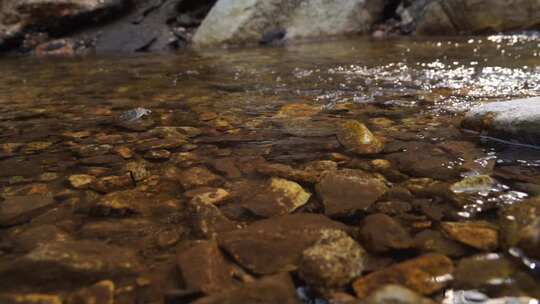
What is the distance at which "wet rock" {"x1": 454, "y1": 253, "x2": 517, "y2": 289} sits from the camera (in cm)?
107

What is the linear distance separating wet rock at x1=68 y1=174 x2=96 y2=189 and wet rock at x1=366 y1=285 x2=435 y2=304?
4.24 feet

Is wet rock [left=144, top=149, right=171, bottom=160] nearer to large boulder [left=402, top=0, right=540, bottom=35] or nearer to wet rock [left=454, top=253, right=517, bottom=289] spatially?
wet rock [left=454, top=253, right=517, bottom=289]

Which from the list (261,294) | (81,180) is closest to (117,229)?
(81,180)

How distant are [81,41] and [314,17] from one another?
569 cm

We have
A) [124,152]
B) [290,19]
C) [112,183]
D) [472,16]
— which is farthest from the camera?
[290,19]

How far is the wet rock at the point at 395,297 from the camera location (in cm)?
93

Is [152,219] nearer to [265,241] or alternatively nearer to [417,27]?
[265,241]

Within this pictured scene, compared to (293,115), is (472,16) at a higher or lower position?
higher

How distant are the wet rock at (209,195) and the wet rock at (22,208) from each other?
0.53 m

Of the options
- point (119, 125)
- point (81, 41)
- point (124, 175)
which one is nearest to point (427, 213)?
point (124, 175)

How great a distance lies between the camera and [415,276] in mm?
1098

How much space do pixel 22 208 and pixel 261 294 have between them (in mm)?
1047

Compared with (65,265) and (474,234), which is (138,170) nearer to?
(65,265)

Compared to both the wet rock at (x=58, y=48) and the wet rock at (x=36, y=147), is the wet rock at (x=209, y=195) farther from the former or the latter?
the wet rock at (x=58, y=48)
